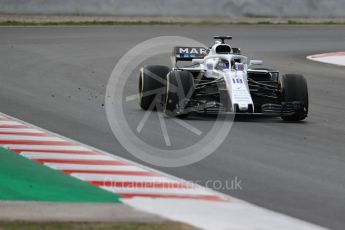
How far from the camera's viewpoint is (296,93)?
14.9m

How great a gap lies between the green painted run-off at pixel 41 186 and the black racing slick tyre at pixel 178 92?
14.0 feet

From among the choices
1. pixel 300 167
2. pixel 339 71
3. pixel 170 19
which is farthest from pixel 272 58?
pixel 300 167

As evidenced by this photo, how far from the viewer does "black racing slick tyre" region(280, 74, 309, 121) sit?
1488cm

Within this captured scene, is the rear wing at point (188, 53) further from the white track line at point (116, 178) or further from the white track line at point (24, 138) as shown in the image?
the white track line at point (116, 178)

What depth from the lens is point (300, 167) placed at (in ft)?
35.6

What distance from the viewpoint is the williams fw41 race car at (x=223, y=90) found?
48.0ft

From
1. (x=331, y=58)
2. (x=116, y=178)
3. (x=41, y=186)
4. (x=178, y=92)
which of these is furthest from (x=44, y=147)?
(x=331, y=58)

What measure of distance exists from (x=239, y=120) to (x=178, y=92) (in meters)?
1.12

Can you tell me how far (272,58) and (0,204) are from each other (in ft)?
63.8

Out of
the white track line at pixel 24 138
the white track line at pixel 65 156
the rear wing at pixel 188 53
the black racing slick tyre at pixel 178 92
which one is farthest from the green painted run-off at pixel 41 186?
the rear wing at pixel 188 53

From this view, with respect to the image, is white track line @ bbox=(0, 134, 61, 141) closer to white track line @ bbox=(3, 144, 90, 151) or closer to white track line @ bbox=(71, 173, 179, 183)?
white track line @ bbox=(3, 144, 90, 151)

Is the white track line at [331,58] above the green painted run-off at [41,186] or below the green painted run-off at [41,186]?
above

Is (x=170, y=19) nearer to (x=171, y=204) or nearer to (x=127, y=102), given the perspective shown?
(x=127, y=102)

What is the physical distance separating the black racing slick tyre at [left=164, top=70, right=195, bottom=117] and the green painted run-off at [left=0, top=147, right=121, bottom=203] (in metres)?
4.27
